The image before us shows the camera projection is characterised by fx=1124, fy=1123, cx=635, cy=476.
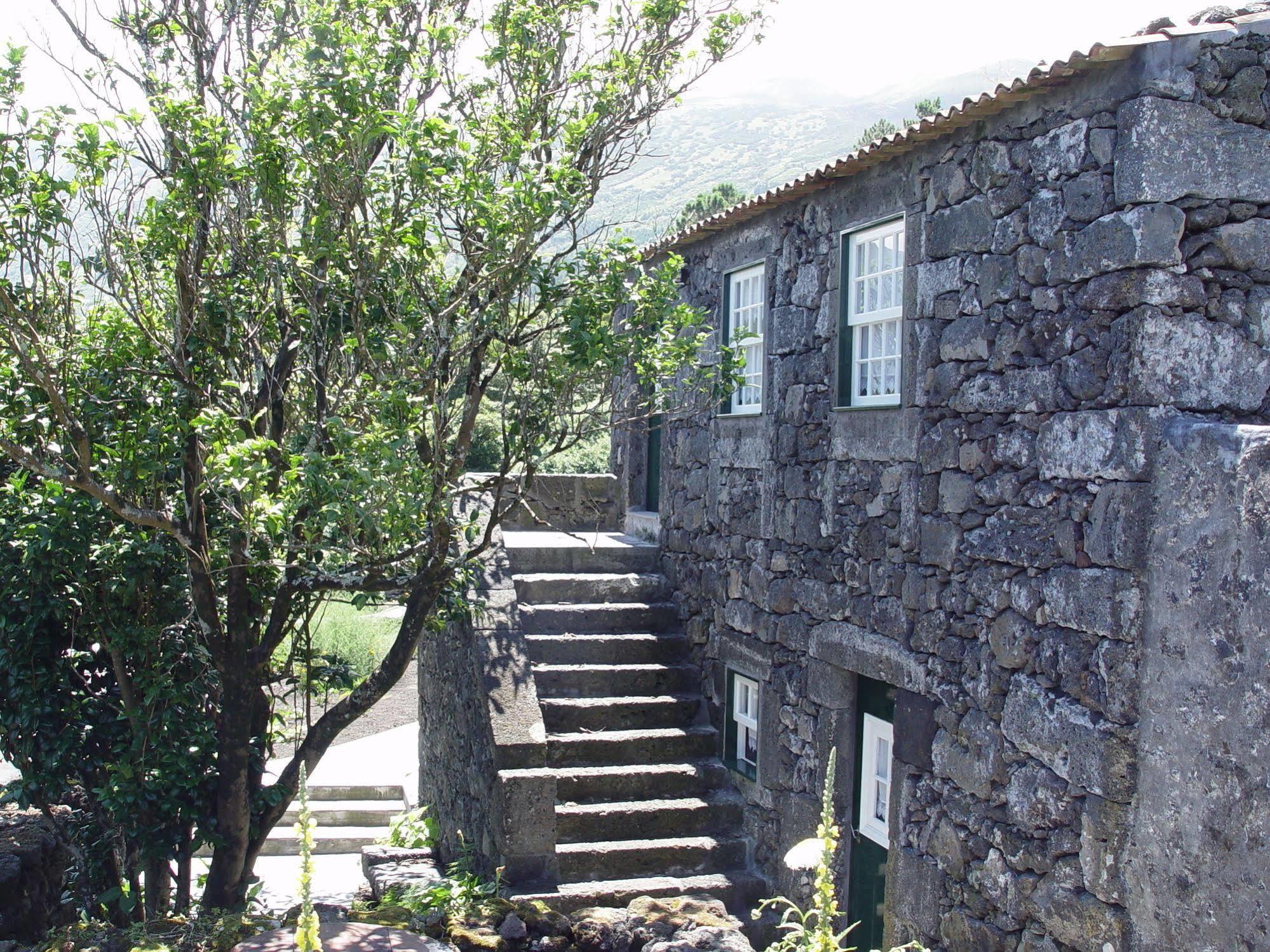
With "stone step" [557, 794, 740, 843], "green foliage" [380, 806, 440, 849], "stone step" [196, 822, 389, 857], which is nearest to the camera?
"stone step" [557, 794, 740, 843]

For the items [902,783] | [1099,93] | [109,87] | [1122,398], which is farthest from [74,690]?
[1099,93]

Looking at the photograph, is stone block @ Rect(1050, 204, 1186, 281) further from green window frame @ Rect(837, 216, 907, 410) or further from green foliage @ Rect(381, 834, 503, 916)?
green foliage @ Rect(381, 834, 503, 916)

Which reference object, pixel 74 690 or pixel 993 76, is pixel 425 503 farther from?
pixel 993 76

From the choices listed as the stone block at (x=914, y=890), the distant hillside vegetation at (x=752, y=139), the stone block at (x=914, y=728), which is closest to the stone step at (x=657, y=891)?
the stone block at (x=914, y=890)

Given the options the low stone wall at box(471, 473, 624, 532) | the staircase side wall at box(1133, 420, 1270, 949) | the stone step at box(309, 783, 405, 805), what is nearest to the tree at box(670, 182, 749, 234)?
the low stone wall at box(471, 473, 624, 532)

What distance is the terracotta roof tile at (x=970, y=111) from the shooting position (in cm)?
512

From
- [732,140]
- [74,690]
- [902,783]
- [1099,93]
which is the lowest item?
[902,783]

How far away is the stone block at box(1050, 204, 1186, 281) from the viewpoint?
16.8ft

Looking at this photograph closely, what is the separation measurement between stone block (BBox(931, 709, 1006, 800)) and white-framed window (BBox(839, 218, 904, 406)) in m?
2.01

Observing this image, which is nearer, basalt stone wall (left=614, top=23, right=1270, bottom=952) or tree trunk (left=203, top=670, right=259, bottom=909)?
basalt stone wall (left=614, top=23, right=1270, bottom=952)

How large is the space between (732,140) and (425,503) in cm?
11683

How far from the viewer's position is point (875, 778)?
7.41m

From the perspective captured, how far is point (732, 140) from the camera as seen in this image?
4601 inches

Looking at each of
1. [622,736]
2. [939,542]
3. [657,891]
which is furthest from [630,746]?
[939,542]
